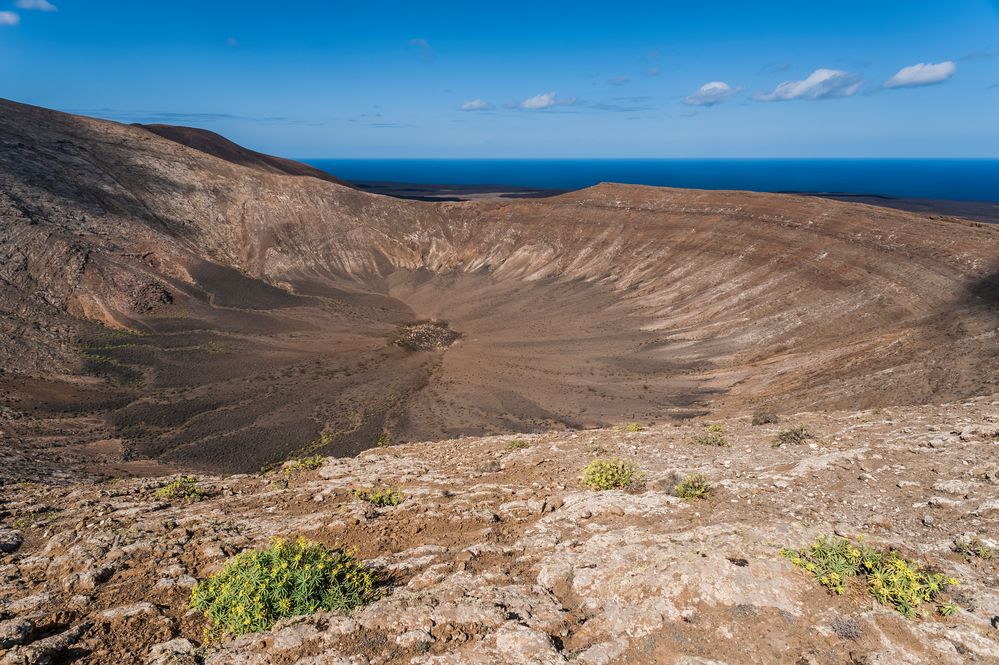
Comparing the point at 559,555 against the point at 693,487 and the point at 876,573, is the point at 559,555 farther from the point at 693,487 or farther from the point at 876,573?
the point at 876,573

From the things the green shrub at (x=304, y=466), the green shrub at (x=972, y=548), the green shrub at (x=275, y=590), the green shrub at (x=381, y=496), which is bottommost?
the green shrub at (x=304, y=466)

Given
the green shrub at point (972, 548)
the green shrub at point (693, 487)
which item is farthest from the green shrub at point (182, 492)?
the green shrub at point (972, 548)

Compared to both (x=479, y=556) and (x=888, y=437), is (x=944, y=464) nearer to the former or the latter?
(x=888, y=437)

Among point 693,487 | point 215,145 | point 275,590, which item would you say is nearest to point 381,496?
point 275,590

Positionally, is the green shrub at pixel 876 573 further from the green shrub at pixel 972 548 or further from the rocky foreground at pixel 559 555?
the green shrub at pixel 972 548

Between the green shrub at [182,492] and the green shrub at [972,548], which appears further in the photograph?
the green shrub at [182,492]

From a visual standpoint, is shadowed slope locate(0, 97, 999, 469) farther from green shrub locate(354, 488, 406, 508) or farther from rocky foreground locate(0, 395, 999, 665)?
green shrub locate(354, 488, 406, 508)

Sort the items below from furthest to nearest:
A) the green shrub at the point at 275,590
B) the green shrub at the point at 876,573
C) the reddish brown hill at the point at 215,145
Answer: the reddish brown hill at the point at 215,145, the green shrub at the point at 275,590, the green shrub at the point at 876,573
